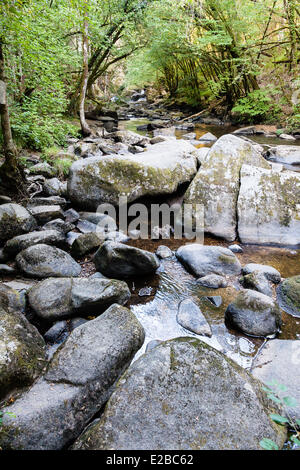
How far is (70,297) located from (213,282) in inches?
76.2

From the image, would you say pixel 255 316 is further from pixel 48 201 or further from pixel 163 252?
pixel 48 201

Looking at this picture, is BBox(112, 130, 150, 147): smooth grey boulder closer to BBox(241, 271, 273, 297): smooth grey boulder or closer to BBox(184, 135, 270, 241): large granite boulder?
BBox(184, 135, 270, 241): large granite boulder

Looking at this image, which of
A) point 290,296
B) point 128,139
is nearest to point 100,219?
point 290,296

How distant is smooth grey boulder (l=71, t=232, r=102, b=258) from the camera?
13.7 ft

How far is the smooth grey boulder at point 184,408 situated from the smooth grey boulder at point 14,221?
3.14m

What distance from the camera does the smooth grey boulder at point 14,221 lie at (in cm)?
413

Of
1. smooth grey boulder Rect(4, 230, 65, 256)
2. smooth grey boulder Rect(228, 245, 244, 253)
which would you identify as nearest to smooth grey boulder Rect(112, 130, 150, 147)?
smooth grey boulder Rect(228, 245, 244, 253)

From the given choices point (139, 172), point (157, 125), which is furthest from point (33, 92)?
point (157, 125)

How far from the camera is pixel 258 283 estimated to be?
3.54 metres

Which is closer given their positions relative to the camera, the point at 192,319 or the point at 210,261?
the point at 192,319

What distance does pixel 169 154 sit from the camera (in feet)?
19.9
